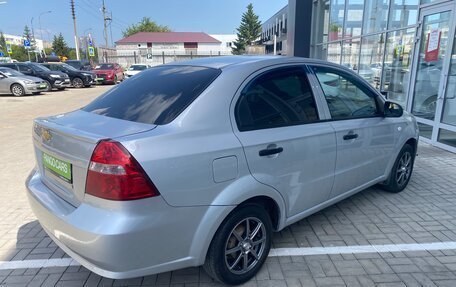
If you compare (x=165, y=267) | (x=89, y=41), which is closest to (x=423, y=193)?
(x=165, y=267)

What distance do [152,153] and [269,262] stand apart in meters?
1.55

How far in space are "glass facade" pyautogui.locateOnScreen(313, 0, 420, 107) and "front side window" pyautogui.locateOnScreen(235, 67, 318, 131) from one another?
6.01 m

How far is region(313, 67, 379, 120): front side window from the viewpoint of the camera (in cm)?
320

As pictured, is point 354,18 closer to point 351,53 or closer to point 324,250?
point 351,53

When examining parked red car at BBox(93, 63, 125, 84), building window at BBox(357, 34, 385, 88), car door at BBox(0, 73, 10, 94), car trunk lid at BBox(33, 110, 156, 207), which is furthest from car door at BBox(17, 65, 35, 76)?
car trunk lid at BBox(33, 110, 156, 207)

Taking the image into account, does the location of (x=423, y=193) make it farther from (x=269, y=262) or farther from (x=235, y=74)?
(x=235, y=74)

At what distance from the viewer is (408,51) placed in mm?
7828

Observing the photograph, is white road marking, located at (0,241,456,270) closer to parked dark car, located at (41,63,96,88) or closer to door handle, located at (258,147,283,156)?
door handle, located at (258,147,283,156)

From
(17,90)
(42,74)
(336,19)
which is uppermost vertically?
(336,19)

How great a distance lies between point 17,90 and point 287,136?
712 inches

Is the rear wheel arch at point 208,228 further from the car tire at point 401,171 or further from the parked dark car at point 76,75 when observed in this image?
the parked dark car at point 76,75

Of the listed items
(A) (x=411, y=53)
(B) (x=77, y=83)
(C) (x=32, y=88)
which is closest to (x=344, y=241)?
(A) (x=411, y=53)

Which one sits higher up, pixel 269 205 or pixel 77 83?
pixel 269 205

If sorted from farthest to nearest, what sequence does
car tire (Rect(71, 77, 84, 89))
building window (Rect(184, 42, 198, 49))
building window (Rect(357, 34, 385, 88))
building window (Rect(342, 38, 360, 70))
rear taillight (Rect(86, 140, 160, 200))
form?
1. building window (Rect(184, 42, 198, 49))
2. car tire (Rect(71, 77, 84, 89))
3. building window (Rect(342, 38, 360, 70))
4. building window (Rect(357, 34, 385, 88))
5. rear taillight (Rect(86, 140, 160, 200))
